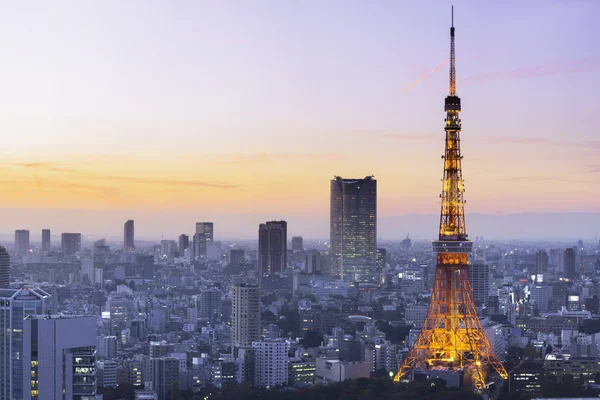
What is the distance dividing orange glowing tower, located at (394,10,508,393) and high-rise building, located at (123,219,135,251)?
168 ft

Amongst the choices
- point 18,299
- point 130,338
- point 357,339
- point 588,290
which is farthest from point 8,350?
point 588,290

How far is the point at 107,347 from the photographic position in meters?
33.9

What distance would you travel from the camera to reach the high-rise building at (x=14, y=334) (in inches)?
605

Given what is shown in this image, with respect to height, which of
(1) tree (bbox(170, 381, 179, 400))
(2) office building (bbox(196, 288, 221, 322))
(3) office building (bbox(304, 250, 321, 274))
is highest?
(3) office building (bbox(304, 250, 321, 274))

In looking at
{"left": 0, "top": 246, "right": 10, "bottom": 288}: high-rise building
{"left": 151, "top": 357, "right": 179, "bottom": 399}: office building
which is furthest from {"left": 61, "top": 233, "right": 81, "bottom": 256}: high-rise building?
{"left": 151, "top": 357, "right": 179, "bottom": 399}: office building

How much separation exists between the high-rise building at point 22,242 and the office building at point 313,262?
875 inches

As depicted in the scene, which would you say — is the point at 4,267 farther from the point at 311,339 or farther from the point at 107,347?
the point at 311,339

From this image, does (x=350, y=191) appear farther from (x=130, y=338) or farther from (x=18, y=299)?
(x=18, y=299)

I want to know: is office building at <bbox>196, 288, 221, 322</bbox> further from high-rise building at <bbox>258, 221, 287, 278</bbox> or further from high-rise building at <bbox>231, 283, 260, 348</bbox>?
high-rise building at <bbox>258, 221, 287, 278</bbox>

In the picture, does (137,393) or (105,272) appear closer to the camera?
(137,393)

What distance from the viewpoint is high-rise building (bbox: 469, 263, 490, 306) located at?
52.6 metres

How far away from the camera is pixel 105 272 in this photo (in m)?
69.2

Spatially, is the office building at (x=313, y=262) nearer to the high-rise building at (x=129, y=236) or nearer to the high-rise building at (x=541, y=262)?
the high-rise building at (x=129, y=236)

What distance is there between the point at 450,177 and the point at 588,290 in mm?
34614
